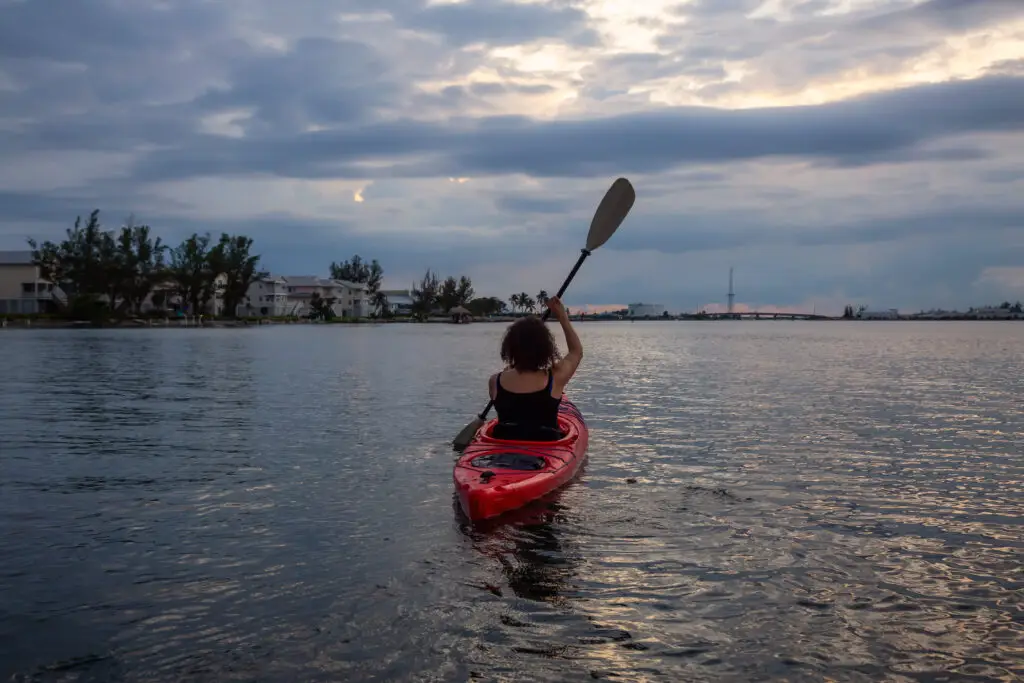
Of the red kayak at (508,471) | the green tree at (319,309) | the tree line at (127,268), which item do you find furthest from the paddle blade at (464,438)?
the green tree at (319,309)

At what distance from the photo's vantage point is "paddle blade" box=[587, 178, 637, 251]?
47.3 ft

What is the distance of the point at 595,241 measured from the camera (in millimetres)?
14352

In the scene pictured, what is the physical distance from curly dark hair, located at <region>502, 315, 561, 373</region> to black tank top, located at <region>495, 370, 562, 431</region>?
24 centimetres

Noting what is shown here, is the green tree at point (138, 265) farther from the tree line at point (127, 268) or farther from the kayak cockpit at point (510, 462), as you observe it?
the kayak cockpit at point (510, 462)

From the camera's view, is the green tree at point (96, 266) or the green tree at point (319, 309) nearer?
the green tree at point (96, 266)

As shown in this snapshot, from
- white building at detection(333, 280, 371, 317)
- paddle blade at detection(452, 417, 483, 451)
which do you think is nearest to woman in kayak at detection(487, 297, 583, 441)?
paddle blade at detection(452, 417, 483, 451)

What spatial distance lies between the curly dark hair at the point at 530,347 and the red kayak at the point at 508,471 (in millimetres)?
960

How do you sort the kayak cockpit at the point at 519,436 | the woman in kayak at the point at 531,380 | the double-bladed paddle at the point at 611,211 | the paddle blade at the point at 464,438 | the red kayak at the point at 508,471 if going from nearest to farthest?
the red kayak at the point at 508,471
the woman in kayak at the point at 531,380
the kayak cockpit at the point at 519,436
the paddle blade at the point at 464,438
the double-bladed paddle at the point at 611,211

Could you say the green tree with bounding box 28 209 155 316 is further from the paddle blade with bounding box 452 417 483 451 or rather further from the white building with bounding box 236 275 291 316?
the paddle blade with bounding box 452 417 483 451

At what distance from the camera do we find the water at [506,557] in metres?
5.38

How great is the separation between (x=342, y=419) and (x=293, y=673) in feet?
42.9

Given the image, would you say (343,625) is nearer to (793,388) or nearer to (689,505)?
(689,505)

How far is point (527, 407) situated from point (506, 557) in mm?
2577

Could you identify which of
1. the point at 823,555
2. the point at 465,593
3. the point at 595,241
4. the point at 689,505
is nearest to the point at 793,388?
the point at 595,241
